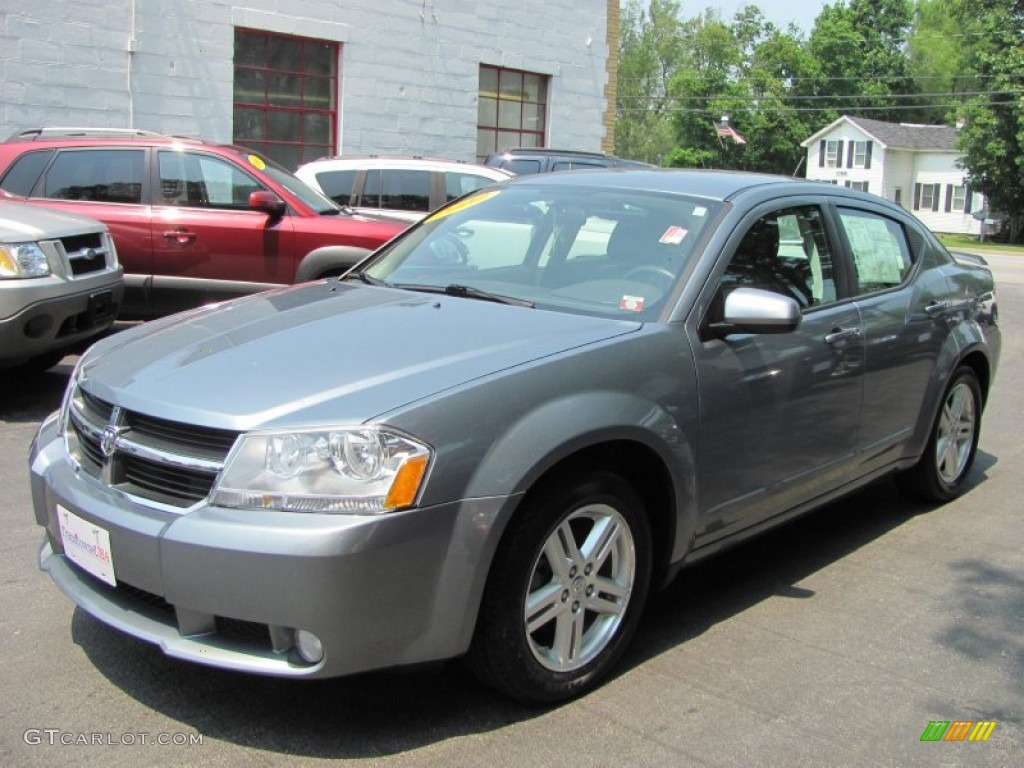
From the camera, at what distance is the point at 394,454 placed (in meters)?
2.93

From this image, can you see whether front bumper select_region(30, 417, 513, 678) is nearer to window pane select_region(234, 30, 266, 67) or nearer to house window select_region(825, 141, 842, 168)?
window pane select_region(234, 30, 266, 67)

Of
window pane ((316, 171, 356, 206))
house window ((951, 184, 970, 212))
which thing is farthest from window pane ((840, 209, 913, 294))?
house window ((951, 184, 970, 212))

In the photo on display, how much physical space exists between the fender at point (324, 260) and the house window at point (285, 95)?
23.3 feet

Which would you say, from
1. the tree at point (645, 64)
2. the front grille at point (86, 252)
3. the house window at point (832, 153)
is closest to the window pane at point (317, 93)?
the front grille at point (86, 252)

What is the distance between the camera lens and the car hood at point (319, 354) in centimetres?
305

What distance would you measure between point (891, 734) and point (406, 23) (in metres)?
14.9

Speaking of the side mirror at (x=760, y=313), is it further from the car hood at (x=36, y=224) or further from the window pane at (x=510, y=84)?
the window pane at (x=510, y=84)

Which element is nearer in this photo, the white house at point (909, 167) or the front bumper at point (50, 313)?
the front bumper at point (50, 313)

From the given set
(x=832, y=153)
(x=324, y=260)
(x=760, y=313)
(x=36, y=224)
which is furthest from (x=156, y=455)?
(x=832, y=153)

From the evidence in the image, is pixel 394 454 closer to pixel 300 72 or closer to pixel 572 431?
pixel 572 431

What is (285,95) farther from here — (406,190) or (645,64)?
(645,64)

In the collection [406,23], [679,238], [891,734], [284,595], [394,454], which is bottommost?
[891,734]

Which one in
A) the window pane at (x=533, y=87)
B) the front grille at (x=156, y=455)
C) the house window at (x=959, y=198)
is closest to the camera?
the front grille at (x=156, y=455)

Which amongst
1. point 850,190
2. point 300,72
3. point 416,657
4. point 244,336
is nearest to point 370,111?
point 300,72
